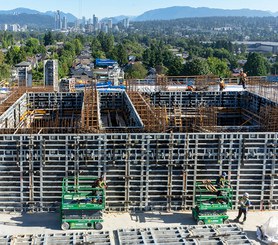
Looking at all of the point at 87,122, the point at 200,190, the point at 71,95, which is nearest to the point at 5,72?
the point at 71,95

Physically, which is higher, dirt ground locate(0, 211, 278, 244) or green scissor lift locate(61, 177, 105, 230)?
green scissor lift locate(61, 177, 105, 230)

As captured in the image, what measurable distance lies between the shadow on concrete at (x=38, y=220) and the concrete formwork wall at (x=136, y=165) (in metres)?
0.26

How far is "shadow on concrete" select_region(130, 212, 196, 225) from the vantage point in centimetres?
1287

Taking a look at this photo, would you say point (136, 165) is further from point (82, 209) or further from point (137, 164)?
point (82, 209)

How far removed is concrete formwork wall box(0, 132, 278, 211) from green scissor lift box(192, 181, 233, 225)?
86 centimetres

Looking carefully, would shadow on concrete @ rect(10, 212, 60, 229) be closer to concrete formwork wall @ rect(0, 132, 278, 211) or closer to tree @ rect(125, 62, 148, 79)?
concrete formwork wall @ rect(0, 132, 278, 211)

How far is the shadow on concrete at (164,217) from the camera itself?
1287 centimetres

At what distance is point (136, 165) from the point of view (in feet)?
43.8

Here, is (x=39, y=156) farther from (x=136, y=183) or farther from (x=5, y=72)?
(x=5, y=72)

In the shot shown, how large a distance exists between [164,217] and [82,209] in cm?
258

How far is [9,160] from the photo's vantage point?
1308cm

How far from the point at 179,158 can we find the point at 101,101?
35.0 feet

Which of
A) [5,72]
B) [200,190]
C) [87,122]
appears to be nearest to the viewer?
[200,190]

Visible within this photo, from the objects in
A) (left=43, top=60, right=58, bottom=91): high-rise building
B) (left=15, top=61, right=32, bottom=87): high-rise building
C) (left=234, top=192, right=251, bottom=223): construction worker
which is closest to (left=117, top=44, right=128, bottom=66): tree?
(left=15, top=61, right=32, bottom=87): high-rise building
